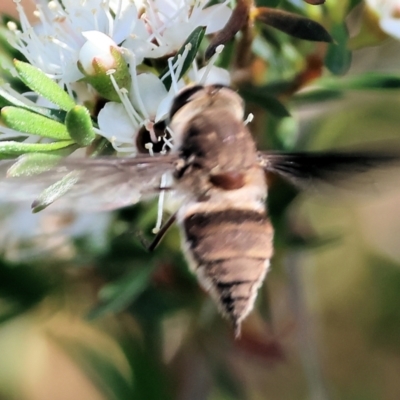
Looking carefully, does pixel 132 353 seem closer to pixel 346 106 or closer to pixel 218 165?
pixel 218 165

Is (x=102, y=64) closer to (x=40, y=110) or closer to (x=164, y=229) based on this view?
(x=40, y=110)

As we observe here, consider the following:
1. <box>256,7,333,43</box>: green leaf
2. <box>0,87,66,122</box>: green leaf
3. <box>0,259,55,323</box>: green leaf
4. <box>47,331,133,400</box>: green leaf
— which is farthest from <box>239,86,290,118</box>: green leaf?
<box>47,331,133,400</box>: green leaf

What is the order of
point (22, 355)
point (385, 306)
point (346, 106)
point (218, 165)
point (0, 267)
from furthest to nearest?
1. point (385, 306)
2. point (22, 355)
3. point (346, 106)
4. point (0, 267)
5. point (218, 165)

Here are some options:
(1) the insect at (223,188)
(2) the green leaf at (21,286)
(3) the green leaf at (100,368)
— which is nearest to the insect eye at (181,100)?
(1) the insect at (223,188)

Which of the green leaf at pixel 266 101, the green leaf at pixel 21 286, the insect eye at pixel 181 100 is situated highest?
the insect eye at pixel 181 100

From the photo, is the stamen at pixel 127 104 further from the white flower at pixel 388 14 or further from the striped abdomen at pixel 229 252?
the white flower at pixel 388 14

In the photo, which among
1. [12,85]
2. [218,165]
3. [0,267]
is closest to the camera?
[218,165]

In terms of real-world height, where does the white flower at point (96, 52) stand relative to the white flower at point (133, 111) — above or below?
above

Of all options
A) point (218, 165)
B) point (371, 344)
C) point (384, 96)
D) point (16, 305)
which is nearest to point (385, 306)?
point (371, 344)
